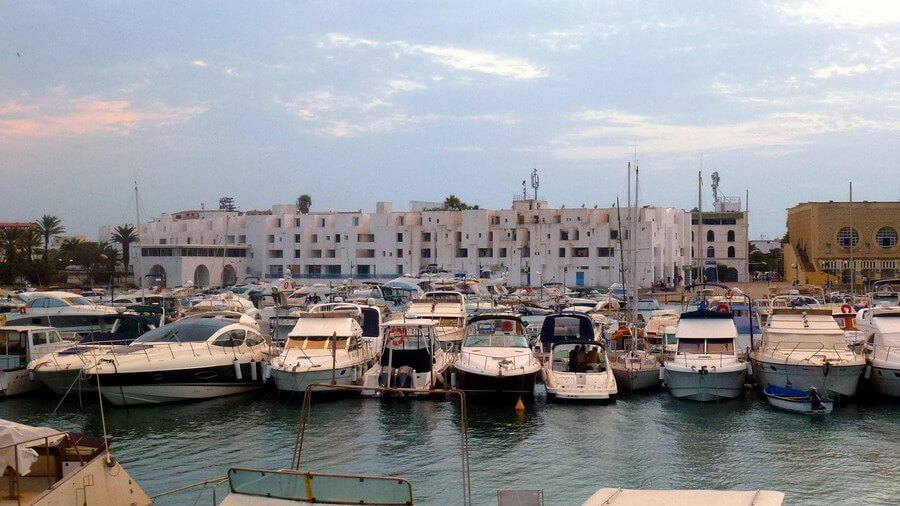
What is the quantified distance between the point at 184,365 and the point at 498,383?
379 inches

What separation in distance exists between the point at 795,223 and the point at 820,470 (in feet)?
260

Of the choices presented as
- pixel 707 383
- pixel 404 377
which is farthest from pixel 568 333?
pixel 404 377

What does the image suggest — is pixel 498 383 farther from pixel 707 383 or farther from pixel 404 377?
pixel 707 383

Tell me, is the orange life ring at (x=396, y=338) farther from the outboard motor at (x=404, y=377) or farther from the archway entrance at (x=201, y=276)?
the archway entrance at (x=201, y=276)

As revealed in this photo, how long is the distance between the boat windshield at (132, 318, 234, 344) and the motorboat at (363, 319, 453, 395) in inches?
210

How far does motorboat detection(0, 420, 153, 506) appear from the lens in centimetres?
1145

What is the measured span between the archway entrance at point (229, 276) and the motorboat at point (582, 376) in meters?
77.8

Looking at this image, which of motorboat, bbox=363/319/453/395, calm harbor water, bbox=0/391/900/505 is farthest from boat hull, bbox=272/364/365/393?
motorboat, bbox=363/319/453/395

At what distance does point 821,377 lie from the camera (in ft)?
86.5

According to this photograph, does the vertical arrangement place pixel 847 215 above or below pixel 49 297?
above

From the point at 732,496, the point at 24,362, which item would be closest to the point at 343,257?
the point at 24,362

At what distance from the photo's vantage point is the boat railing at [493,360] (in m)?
26.6

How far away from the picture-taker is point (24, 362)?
29609 millimetres

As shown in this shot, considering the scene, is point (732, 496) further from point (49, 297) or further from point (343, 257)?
point (343, 257)
